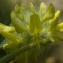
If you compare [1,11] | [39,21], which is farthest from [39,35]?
[1,11]

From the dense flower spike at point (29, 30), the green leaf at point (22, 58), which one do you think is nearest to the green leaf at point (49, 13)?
the dense flower spike at point (29, 30)

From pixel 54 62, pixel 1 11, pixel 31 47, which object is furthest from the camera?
pixel 54 62

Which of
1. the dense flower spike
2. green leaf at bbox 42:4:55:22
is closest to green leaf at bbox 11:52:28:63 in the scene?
the dense flower spike

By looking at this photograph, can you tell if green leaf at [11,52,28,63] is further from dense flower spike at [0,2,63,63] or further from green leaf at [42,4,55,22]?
green leaf at [42,4,55,22]

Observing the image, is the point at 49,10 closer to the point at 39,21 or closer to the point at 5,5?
the point at 39,21

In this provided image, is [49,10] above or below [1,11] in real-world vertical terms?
above

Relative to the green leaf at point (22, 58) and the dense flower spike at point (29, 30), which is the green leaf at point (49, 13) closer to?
the dense flower spike at point (29, 30)

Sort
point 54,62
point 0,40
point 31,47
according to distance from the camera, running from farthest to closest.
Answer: point 54,62
point 0,40
point 31,47

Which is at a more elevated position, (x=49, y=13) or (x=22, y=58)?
(x=49, y=13)
